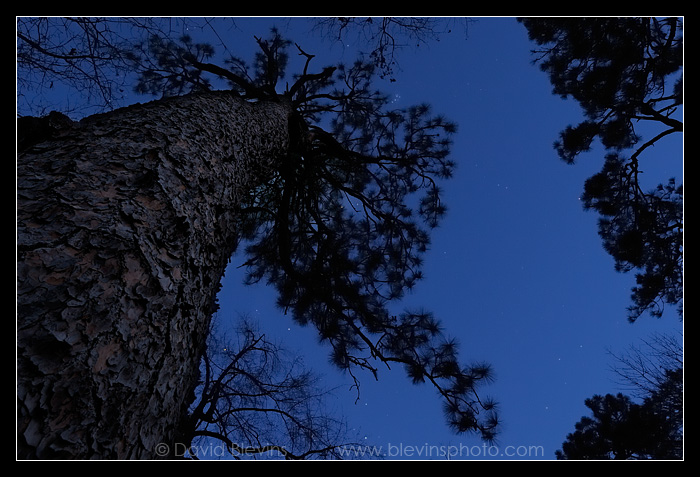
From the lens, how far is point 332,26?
9.73ft

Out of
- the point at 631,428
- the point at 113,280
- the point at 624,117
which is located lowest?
the point at 113,280

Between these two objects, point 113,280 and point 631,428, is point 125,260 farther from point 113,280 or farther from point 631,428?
point 631,428

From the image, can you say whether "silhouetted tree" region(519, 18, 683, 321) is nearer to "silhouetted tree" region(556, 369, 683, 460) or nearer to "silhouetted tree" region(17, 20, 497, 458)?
"silhouetted tree" region(556, 369, 683, 460)

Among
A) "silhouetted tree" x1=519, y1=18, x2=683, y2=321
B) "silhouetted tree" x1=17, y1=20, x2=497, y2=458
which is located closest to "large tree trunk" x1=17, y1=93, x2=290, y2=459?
"silhouetted tree" x1=17, y1=20, x2=497, y2=458

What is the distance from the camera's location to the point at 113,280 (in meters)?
0.69

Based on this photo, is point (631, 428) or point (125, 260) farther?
point (631, 428)

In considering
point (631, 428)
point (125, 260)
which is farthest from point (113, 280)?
point (631, 428)

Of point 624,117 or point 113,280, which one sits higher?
point 624,117

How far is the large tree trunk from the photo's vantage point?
21.6 inches

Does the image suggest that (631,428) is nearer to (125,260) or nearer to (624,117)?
(624,117)

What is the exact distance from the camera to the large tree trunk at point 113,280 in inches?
21.6
